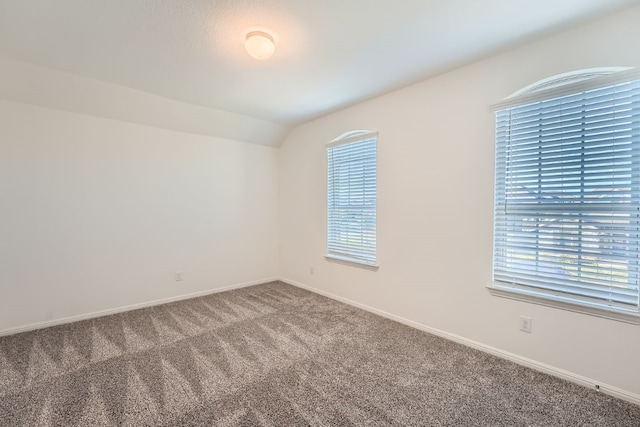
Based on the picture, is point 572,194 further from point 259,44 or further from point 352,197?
point 259,44

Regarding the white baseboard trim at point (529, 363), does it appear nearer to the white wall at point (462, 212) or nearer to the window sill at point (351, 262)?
the white wall at point (462, 212)

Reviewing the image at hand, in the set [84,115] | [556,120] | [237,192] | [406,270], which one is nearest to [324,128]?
[237,192]

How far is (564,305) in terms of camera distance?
208 cm

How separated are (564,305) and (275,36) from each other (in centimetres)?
300

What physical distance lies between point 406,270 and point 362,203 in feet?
3.33

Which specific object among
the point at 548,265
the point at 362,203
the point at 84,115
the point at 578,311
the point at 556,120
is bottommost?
the point at 578,311

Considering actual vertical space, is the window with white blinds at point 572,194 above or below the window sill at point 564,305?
above

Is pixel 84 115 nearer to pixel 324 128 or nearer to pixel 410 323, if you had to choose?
pixel 324 128

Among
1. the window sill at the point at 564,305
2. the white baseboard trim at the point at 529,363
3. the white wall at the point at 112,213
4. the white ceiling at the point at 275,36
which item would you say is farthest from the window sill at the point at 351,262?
the white ceiling at the point at 275,36

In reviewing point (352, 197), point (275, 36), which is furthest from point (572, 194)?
point (275, 36)

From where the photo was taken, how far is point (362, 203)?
3596mm

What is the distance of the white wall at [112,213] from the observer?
289 centimetres

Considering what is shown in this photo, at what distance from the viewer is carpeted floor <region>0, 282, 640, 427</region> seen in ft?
5.65

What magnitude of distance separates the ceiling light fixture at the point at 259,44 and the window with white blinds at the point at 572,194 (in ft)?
6.48
